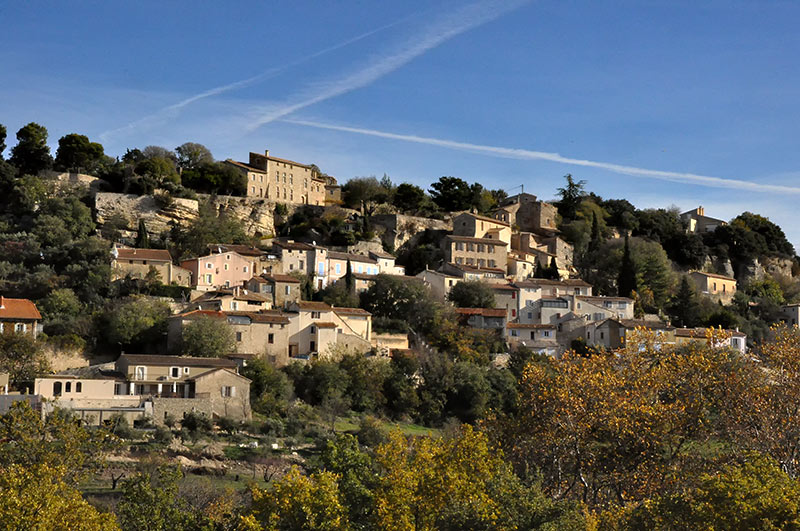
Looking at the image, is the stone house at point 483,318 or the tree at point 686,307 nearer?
the stone house at point 483,318

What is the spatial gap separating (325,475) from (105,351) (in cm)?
3059

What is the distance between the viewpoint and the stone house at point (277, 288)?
57.0 meters

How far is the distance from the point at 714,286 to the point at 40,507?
6918 cm

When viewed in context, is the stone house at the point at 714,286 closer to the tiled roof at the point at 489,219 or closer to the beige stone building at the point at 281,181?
the tiled roof at the point at 489,219

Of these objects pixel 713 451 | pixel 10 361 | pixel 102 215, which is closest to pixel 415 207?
pixel 102 215

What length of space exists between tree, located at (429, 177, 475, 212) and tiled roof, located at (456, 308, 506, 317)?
22654 millimetres

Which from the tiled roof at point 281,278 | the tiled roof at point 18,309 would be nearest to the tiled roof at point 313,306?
the tiled roof at point 281,278

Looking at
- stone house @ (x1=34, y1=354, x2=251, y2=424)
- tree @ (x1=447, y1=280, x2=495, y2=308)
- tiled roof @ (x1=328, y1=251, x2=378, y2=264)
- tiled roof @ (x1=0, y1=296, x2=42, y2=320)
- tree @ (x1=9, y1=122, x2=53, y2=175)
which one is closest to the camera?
stone house @ (x1=34, y1=354, x2=251, y2=424)

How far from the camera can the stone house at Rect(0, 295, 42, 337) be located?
4731 centimetres

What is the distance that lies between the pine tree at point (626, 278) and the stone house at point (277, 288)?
26321 millimetres

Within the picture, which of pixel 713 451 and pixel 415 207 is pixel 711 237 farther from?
pixel 713 451

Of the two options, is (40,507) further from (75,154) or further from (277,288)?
(75,154)

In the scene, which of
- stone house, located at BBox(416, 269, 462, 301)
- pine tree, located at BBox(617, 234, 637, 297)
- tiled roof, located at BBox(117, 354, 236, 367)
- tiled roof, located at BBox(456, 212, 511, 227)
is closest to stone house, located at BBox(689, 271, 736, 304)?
pine tree, located at BBox(617, 234, 637, 297)

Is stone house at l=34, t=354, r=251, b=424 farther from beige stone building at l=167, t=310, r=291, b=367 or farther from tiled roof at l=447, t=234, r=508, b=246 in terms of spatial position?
Answer: tiled roof at l=447, t=234, r=508, b=246
